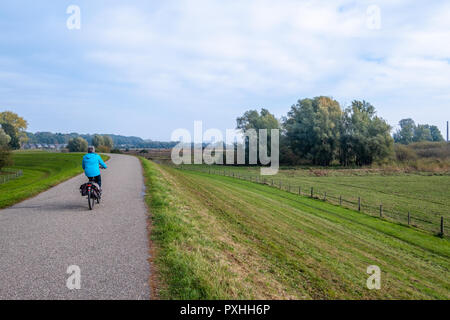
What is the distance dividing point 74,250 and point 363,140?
75.2 metres

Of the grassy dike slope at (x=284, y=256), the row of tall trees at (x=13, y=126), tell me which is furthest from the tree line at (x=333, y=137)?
the row of tall trees at (x=13, y=126)

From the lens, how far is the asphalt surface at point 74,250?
4602mm

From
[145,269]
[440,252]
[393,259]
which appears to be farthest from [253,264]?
[440,252]

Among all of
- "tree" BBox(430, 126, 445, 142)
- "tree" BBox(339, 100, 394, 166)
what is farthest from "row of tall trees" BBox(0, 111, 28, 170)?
"tree" BBox(430, 126, 445, 142)

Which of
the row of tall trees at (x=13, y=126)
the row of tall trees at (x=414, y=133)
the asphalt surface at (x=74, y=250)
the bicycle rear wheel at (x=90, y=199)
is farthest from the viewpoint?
the row of tall trees at (x=414, y=133)

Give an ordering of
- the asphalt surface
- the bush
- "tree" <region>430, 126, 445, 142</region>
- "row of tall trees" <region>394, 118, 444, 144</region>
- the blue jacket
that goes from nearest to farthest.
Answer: the asphalt surface → the blue jacket → the bush → "row of tall trees" <region>394, 118, 444, 144</region> → "tree" <region>430, 126, 445, 142</region>

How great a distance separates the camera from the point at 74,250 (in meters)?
6.12

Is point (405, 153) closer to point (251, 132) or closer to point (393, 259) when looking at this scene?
point (251, 132)

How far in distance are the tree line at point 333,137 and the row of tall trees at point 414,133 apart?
6499 cm

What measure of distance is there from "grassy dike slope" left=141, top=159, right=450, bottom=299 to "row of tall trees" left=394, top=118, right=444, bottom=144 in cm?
12988

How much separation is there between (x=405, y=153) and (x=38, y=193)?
277 feet

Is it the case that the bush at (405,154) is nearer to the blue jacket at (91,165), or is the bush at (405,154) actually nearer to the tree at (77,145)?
the blue jacket at (91,165)

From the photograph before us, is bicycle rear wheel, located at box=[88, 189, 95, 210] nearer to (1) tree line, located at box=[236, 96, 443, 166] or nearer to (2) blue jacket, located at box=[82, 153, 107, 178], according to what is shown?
(2) blue jacket, located at box=[82, 153, 107, 178]

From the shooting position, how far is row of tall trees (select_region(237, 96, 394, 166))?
72.1 m
